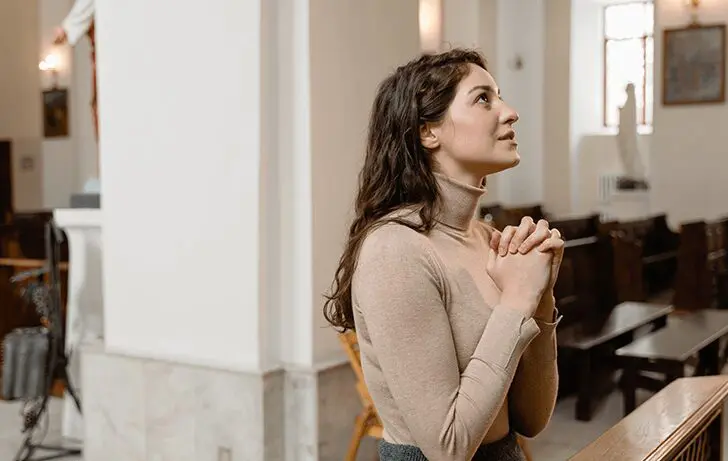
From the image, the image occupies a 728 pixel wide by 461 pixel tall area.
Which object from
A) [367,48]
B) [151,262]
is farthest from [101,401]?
[367,48]

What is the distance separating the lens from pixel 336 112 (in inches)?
158

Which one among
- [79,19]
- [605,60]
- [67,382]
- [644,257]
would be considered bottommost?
[67,382]

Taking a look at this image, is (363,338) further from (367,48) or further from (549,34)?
(549,34)

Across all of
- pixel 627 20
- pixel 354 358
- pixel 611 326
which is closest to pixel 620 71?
pixel 627 20

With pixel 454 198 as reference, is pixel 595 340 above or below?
below

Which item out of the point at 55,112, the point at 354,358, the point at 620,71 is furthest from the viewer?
the point at 620,71

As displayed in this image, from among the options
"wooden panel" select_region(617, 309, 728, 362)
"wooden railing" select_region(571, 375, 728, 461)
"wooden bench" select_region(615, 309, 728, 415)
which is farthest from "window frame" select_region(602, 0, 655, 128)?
"wooden railing" select_region(571, 375, 728, 461)

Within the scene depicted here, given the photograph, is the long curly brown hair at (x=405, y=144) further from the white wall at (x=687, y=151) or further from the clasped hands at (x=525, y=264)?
the white wall at (x=687, y=151)

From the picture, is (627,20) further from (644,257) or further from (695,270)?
(695,270)

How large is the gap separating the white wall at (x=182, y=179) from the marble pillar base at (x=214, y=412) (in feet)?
0.33

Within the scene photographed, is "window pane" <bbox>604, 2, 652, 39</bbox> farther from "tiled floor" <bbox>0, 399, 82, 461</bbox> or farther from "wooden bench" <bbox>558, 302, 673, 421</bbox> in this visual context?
"tiled floor" <bbox>0, 399, 82, 461</bbox>

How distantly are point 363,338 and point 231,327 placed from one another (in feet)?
7.95

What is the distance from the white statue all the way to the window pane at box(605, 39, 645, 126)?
36.0 inches

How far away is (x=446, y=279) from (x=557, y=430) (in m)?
3.96
